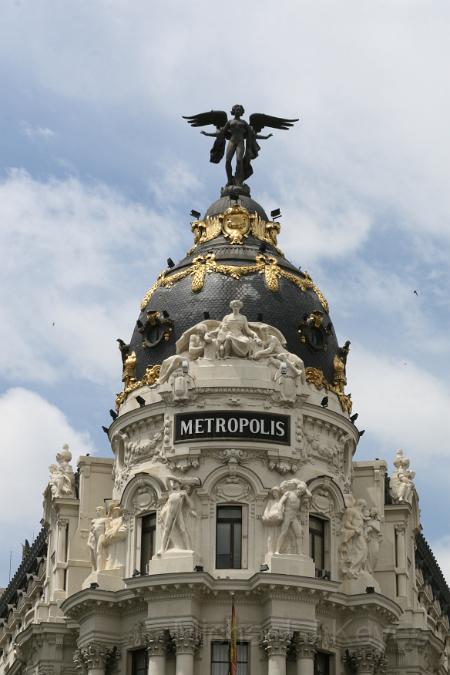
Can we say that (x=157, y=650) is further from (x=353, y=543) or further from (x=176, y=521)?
(x=353, y=543)

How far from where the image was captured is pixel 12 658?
287 feet

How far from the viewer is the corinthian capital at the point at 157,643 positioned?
6656 centimetres

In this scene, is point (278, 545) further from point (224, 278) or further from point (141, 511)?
point (224, 278)

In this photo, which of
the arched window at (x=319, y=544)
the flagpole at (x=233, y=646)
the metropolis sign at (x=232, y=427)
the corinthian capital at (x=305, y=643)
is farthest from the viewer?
the arched window at (x=319, y=544)

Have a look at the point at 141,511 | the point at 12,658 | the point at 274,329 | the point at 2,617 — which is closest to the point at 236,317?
the point at 274,329

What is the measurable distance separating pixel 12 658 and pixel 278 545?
2480 centimetres

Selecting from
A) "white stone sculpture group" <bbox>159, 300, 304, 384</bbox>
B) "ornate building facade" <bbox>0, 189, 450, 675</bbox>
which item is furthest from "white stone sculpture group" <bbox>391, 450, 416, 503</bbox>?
"white stone sculpture group" <bbox>159, 300, 304, 384</bbox>

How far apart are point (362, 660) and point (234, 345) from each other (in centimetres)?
1343

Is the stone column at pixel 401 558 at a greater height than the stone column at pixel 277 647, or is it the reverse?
the stone column at pixel 401 558

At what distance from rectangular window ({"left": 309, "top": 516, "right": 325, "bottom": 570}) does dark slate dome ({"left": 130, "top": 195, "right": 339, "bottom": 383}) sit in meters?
6.69

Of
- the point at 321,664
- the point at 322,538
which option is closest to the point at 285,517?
the point at 322,538

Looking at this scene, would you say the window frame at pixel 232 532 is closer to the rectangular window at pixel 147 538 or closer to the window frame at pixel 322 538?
the rectangular window at pixel 147 538

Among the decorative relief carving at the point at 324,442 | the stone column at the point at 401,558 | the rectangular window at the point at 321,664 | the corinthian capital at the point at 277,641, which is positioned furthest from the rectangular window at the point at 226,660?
the stone column at the point at 401,558

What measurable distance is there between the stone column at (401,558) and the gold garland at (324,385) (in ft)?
18.1
